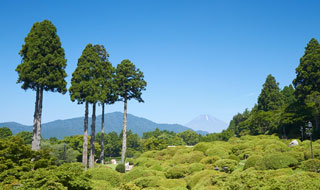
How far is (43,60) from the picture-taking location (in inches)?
707

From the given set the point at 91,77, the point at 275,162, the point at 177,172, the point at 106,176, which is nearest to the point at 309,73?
the point at 275,162

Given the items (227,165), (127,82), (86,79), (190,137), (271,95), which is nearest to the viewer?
(227,165)

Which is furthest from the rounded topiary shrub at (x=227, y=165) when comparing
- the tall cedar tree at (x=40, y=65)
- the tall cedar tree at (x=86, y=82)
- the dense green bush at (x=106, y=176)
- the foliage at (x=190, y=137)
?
the foliage at (x=190, y=137)

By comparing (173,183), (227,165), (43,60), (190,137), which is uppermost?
(43,60)

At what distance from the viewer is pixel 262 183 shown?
7.96 meters

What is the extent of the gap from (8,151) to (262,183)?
10512mm

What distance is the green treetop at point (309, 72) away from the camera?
31.4 meters

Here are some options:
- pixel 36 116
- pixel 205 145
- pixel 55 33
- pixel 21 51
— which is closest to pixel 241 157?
pixel 205 145

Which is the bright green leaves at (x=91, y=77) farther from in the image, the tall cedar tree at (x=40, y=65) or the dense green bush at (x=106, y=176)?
the dense green bush at (x=106, y=176)

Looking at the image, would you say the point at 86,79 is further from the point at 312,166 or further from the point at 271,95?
the point at 271,95

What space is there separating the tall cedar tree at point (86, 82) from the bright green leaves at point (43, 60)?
250 centimetres

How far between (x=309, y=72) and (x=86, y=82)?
2771 cm

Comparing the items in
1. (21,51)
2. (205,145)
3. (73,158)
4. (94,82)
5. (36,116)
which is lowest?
(73,158)

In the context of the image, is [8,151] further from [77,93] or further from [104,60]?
[104,60]
